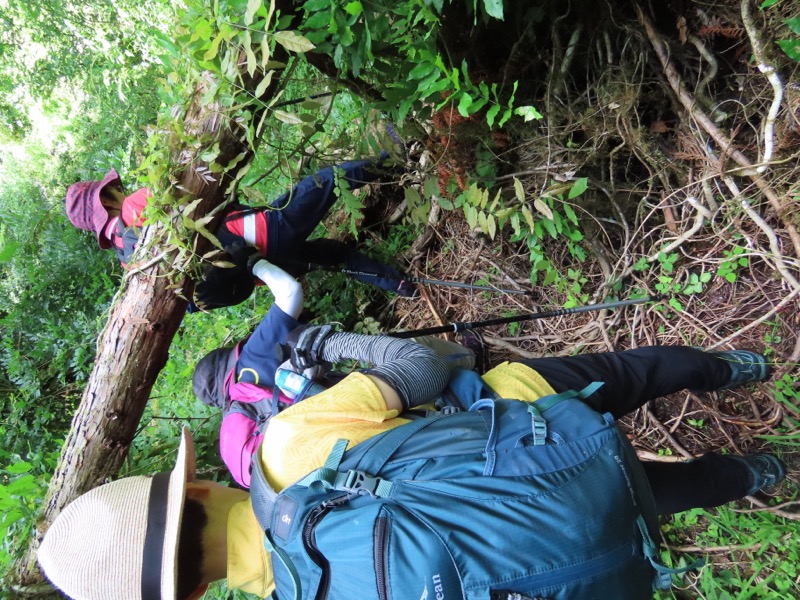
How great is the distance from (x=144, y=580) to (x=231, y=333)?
3.34 metres

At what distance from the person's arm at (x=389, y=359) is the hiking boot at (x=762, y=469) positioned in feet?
5.56

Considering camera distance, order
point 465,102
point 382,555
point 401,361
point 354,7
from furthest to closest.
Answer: point 465,102, point 401,361, point 354,7, point 382,555

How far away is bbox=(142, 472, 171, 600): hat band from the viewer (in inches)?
66.2

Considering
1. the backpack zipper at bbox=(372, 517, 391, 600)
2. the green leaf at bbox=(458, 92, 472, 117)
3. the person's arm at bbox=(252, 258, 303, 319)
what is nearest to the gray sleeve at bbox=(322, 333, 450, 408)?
the backpack zipper at bbox=(372, 517, 391, 600)

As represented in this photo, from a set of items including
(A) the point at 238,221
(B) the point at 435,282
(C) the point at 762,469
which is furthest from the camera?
(B) the point at 435,282

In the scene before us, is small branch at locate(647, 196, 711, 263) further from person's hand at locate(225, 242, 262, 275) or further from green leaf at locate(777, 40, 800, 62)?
person's hand at locate(225, 242, 262, 275)

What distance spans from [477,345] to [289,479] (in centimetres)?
233

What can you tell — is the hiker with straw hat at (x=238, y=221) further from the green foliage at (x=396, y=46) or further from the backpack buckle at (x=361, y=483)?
the backpack buckle at (x=361, y=483)

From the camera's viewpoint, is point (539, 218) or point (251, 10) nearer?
point (251, 10)

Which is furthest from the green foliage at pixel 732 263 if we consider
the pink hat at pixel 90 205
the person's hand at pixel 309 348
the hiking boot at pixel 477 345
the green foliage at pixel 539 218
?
the pink hat at pixel 90 205

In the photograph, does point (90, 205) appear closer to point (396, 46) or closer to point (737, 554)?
point (396, 46)

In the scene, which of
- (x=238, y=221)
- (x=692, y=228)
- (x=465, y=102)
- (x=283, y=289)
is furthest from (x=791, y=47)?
(x=238, y=221)

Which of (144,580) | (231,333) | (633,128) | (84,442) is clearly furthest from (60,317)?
(633,128)

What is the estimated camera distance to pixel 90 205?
3.01 meters
